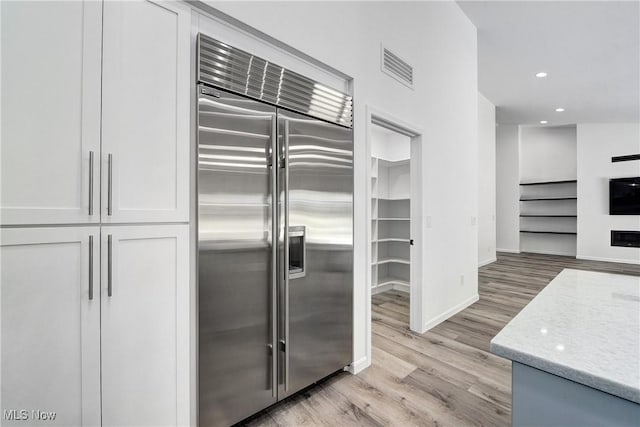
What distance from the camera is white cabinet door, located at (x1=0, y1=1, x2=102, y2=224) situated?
0.98 metres

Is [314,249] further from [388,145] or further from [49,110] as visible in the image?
[388,145]

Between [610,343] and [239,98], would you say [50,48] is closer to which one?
[239,98]

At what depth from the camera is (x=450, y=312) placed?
336 cm

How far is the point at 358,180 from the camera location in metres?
2.26

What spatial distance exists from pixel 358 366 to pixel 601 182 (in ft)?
27.9

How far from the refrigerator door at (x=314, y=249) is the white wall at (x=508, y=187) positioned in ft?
25.8

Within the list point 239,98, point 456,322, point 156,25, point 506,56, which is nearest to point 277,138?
point 239,98

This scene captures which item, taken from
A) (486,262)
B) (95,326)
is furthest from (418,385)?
(486,262)

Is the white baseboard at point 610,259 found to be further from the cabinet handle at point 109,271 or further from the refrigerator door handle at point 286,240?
the cabinet handle at point 109,271

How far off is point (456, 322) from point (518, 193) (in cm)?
646

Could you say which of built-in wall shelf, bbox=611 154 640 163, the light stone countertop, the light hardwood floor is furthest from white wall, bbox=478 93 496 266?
the light stone countertop

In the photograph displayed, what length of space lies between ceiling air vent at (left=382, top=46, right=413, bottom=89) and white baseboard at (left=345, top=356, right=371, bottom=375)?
2.47 m

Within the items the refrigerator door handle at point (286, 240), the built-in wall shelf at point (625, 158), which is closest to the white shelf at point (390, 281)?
the refrigerator door handle at point (286, 240)

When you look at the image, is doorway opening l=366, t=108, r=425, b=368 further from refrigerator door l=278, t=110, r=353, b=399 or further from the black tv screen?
the black tv screen
